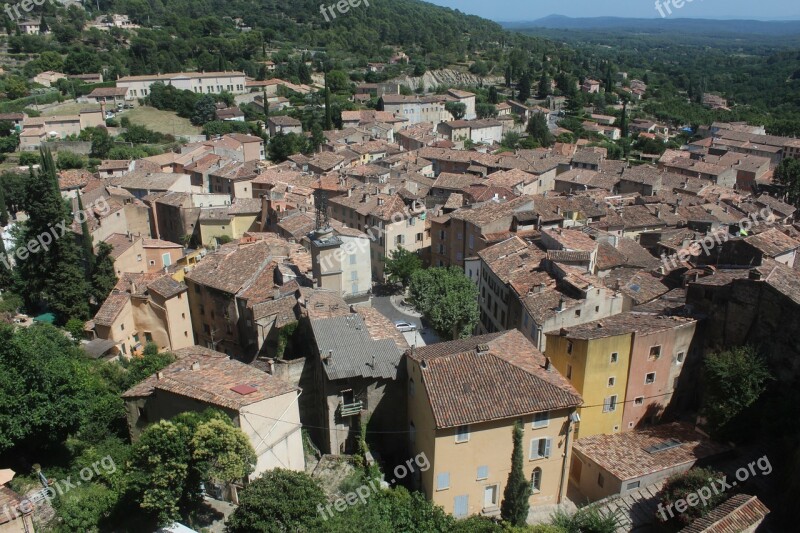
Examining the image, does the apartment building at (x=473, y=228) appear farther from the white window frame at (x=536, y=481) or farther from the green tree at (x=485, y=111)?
the green tree at (x=485, y=111)

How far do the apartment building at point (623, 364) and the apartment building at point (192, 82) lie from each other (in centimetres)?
11715

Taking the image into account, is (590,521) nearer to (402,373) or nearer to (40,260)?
(402,373)

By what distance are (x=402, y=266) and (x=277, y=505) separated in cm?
3251

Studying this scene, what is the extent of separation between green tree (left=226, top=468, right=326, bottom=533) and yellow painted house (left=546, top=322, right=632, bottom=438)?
14116mm

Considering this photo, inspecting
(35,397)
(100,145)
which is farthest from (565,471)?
(100,145)

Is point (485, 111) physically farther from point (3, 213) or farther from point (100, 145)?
point (3, 213)

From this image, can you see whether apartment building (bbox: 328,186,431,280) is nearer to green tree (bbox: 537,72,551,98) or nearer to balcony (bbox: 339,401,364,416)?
balcony (bbox: 339,401,364,416)

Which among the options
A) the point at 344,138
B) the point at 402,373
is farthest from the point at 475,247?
the point at 344,138

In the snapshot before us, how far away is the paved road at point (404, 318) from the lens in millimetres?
43975

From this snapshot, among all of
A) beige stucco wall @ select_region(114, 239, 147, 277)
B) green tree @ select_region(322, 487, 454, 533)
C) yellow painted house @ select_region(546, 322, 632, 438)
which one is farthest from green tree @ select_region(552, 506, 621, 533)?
beige stucco wall @ select_region(114, 239, 147, 277)

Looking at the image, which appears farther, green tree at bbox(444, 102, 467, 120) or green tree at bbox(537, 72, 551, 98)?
green tree at bbox(537, 72, 551, 98)

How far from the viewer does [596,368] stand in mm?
29984

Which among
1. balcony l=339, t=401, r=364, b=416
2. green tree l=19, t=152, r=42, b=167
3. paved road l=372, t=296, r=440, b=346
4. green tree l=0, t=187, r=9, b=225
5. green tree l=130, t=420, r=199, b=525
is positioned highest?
green tree l=130, t=420, r=199, b=525

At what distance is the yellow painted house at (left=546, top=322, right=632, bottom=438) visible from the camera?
2974cm
